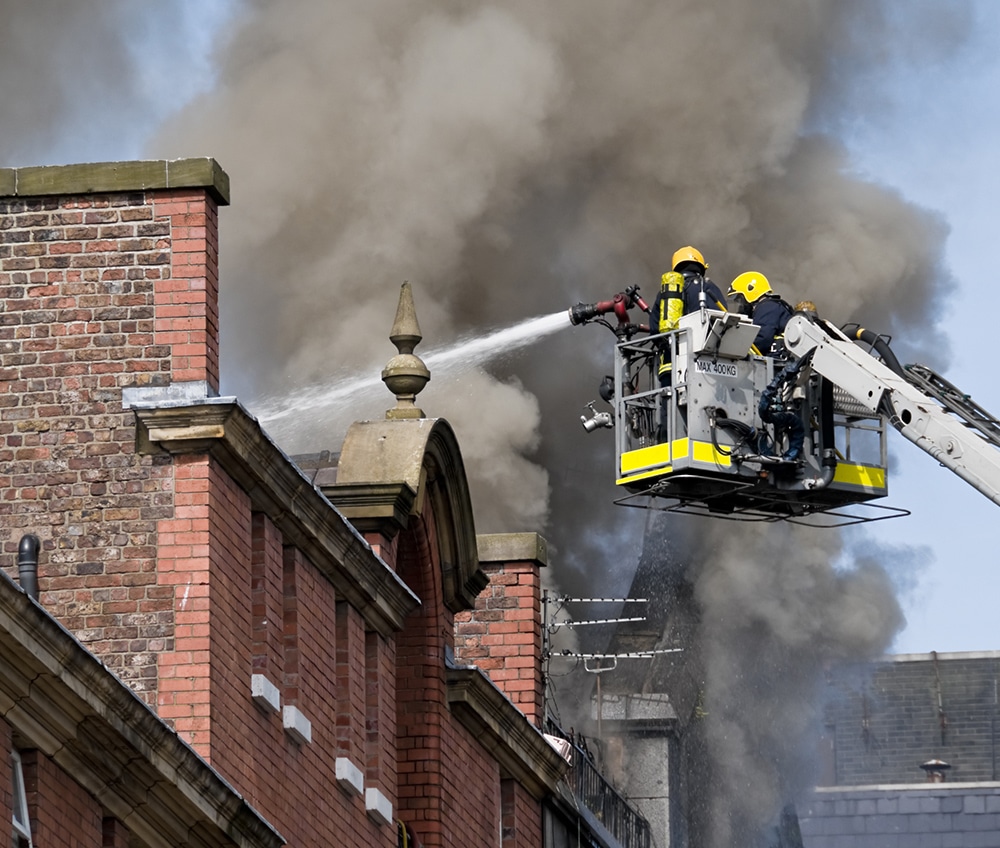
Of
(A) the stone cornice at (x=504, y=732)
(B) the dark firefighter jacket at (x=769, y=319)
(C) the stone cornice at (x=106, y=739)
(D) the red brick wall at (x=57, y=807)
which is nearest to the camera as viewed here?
(C) the stone cornice at (x=106, y=739)

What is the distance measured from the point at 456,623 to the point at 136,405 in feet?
28.5

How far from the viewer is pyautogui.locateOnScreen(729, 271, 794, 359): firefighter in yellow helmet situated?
23.3m

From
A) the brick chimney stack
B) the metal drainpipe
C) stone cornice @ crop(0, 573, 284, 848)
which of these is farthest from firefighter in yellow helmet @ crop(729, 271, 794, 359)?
stone cornice @ crop(0, 573, 284, 848)

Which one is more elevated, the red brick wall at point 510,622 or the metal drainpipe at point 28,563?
the red brick wall at point 510,622

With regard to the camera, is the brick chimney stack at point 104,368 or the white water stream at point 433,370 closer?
the brick chimney stack at point 104,368

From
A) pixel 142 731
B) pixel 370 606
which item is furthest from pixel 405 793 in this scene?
pixel 142 731

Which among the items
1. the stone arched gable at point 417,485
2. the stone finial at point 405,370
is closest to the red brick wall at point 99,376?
the stone arched gable at point 417,485

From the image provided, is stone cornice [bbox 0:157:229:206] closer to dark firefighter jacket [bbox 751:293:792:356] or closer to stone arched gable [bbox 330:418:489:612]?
stone arched gable [bbox 330:418:489:612]

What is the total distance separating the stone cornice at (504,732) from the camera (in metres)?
22.9

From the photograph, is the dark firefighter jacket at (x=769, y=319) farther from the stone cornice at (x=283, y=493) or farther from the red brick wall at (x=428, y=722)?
the stone cornice at (x=283, y=493)

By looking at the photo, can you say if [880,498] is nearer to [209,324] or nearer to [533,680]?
[533,680]

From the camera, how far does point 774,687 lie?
1918 inches

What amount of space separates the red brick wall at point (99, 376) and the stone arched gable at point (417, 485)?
9.64ft

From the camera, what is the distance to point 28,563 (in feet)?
57.4
